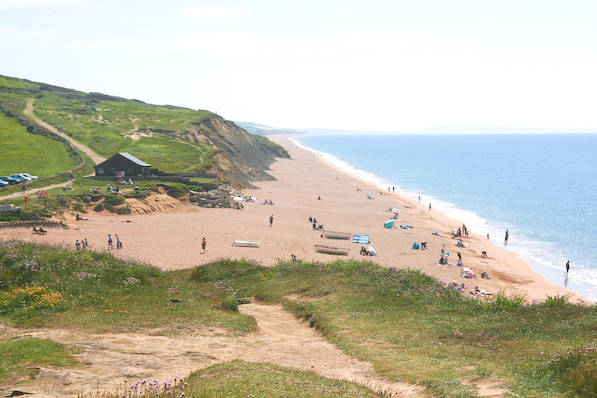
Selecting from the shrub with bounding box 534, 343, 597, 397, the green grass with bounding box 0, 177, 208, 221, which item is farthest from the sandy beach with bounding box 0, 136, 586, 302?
the shrub with bounding box 534, 343, 597, 397

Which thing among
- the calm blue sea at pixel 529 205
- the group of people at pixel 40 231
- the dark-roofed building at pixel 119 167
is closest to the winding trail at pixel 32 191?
the dark-roofed building at pixel 119 167

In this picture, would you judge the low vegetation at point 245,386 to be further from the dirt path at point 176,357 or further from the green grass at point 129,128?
the green grass at point 129,128

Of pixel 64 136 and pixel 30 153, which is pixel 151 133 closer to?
pixel 64 136

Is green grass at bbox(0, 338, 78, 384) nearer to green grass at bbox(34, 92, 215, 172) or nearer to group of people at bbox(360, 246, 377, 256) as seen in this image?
group of people at bbox(360, 246, 377, 256)

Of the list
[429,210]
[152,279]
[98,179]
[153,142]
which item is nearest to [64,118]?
[153,142]

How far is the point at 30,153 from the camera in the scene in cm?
7119

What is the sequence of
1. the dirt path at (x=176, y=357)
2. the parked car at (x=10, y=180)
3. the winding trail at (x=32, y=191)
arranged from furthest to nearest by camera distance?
the parked car at (x=10, y=180) → the winding trail at (x=32, y=191) → the dirt path at (x=176, y=357)

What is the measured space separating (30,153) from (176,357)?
2722 inches

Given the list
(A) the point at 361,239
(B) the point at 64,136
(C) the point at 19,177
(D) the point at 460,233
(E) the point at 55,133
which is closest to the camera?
(A) the point at 361,239

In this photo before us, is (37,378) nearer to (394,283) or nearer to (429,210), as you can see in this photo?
(394,283)

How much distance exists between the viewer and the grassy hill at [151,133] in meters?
78.6

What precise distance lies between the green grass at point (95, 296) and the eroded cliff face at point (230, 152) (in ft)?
167

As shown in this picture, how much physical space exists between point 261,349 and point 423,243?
3483cm

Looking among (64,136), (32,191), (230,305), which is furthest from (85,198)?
(64,136)
